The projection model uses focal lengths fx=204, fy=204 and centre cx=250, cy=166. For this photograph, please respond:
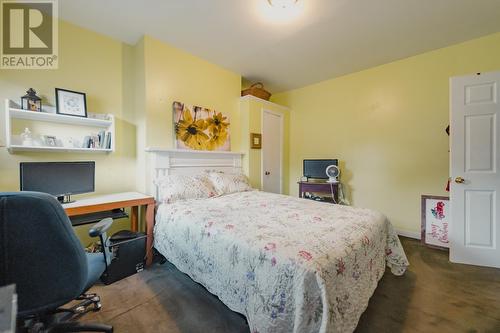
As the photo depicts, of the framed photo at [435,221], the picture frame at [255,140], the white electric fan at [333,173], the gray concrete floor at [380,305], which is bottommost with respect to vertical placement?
the gray concrete floor at [380,305]

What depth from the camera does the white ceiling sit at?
2.02 metres

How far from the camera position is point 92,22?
227cm

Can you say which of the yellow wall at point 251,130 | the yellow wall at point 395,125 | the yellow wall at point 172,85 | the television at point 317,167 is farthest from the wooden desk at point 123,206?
the yellow wall at point 395,125

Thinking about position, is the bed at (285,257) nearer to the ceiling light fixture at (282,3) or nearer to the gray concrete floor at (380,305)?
the gray concrete floor at (380,305)

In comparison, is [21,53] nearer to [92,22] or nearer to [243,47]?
A: [92,22]

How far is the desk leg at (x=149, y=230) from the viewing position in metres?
2.20

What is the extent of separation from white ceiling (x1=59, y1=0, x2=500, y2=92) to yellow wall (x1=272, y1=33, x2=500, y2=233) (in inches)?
9.7

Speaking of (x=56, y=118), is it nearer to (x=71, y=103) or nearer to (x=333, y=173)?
(x=71, y=103)

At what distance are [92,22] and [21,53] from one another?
0.75 m

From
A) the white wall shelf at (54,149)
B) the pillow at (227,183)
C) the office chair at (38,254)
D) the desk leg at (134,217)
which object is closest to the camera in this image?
the office chair at (38,254)

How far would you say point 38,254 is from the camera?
95cm

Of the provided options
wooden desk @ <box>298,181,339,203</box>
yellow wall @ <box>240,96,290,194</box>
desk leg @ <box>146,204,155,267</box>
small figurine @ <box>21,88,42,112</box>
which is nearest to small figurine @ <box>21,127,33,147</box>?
small figurine @ <box>21,88,42,112</box>

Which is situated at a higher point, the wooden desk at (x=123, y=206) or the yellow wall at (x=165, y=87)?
the yellow wall at (x=165, y=87)

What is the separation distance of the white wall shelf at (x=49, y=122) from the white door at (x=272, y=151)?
7.80 ft
